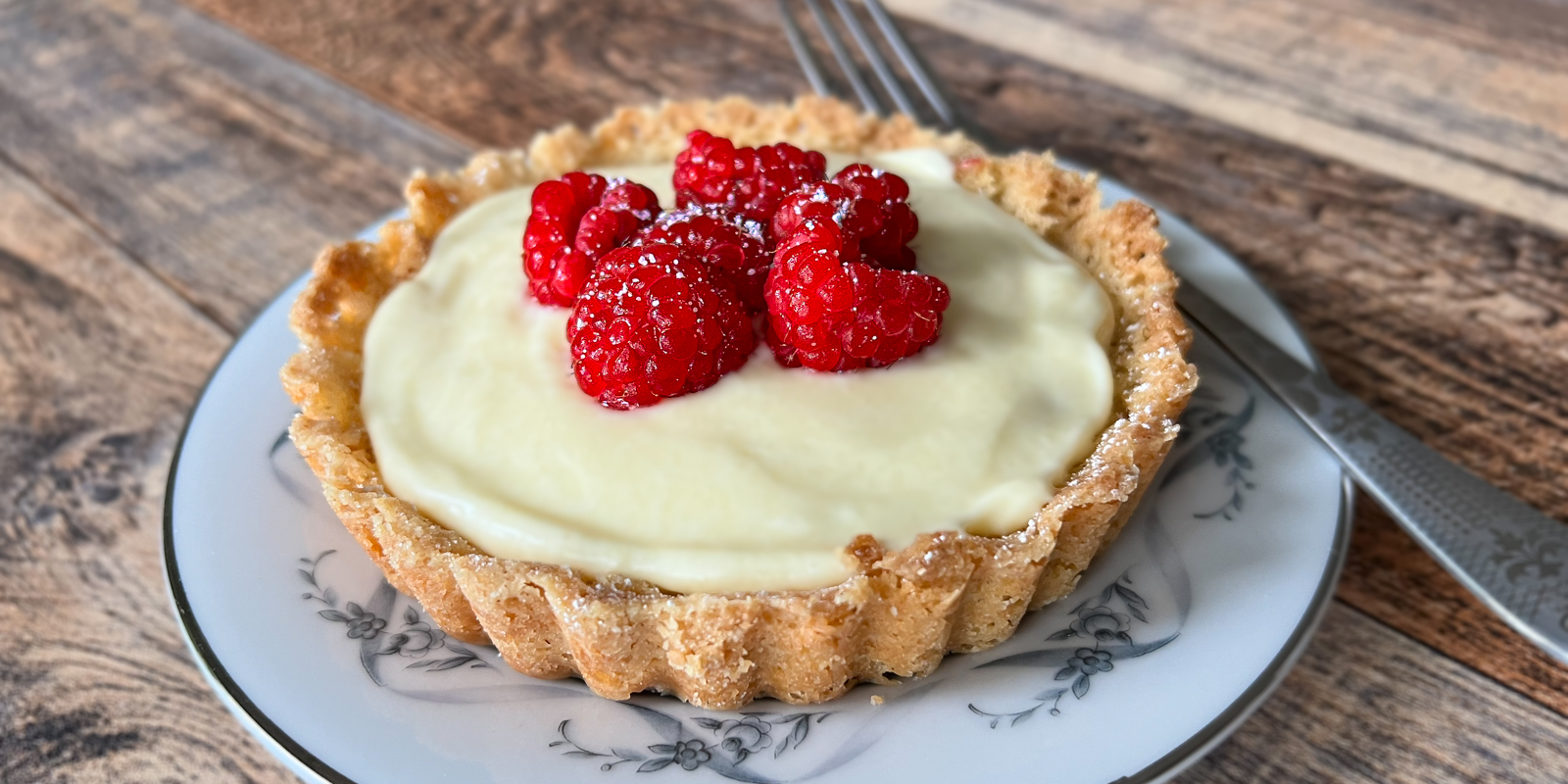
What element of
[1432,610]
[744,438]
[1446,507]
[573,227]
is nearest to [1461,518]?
[1446,507]

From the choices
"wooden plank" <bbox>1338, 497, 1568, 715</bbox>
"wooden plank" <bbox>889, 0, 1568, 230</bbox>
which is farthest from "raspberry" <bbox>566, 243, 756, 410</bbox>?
"wooden plank" <bbox>889, 0, 1568, 230</bbox>

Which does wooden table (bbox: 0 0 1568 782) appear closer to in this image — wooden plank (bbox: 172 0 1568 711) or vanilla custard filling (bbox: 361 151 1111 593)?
wooden plank (bbox: 172 0 1568 711)

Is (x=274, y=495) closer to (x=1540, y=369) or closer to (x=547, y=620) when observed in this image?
(x=547, y=620)

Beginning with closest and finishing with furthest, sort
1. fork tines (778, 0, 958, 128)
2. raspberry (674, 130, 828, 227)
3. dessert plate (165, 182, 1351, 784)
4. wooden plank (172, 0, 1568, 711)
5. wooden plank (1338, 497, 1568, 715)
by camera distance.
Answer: dessert plate (165, 182, 1351, 784)
wooden plank (1338, 497, 1568, 715)
raspberry (674, 130, 828, 227)
wooden plank (172, 0, 1568, 711)
fork tines (778, 0, 958, 128)

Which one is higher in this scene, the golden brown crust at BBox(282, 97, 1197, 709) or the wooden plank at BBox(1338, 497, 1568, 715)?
the golden brown crust at BBox(282, 97, 1197, 709)

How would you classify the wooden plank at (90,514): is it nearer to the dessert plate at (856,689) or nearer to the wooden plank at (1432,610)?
the dessert plate at (856,689)

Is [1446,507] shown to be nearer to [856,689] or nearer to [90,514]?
[856,689]
